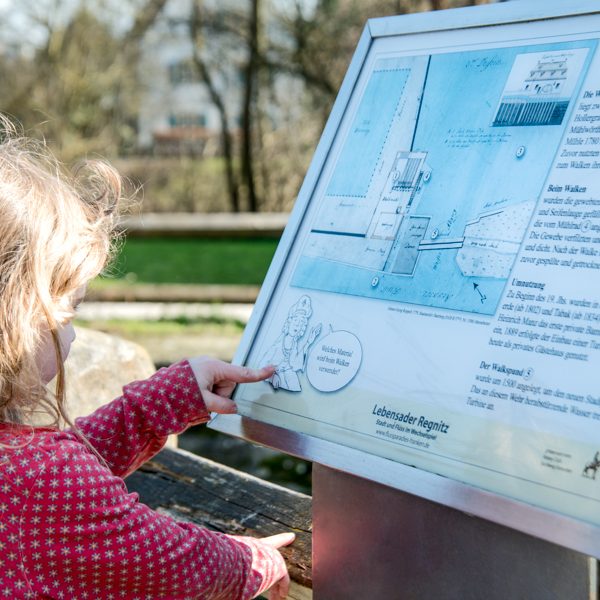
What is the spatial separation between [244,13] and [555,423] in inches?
622

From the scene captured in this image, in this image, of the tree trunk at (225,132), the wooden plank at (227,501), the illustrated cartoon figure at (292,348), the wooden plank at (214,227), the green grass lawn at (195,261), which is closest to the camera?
the illustrated cartoon figure at (292,348)

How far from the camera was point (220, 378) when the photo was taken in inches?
66.0

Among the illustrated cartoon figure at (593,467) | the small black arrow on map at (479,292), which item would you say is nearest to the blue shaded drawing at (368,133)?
the small black arrow on map at (479,292)

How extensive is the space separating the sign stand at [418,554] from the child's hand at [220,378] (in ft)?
0.68

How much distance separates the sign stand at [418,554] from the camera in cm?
128

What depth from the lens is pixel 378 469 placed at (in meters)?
1.37

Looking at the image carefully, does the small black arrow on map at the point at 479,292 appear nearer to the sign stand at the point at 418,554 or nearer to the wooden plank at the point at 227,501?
the sign stand at the point at 418,554

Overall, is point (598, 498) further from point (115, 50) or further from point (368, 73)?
point (115, 50)

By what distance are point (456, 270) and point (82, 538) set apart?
730 mm

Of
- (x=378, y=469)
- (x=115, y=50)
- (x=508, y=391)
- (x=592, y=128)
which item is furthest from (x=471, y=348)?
(x=115, y=50)

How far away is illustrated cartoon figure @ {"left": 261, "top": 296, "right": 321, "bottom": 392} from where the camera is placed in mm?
Answer: 1579

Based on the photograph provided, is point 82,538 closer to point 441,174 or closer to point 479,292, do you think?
point 479,292

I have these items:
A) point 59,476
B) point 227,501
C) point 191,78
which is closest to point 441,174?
point 59,476

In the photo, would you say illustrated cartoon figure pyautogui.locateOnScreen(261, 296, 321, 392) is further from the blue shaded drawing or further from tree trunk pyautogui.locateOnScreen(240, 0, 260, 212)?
tree trunk pyautogui.locateOnScreen(240, 0, 260, 212)
